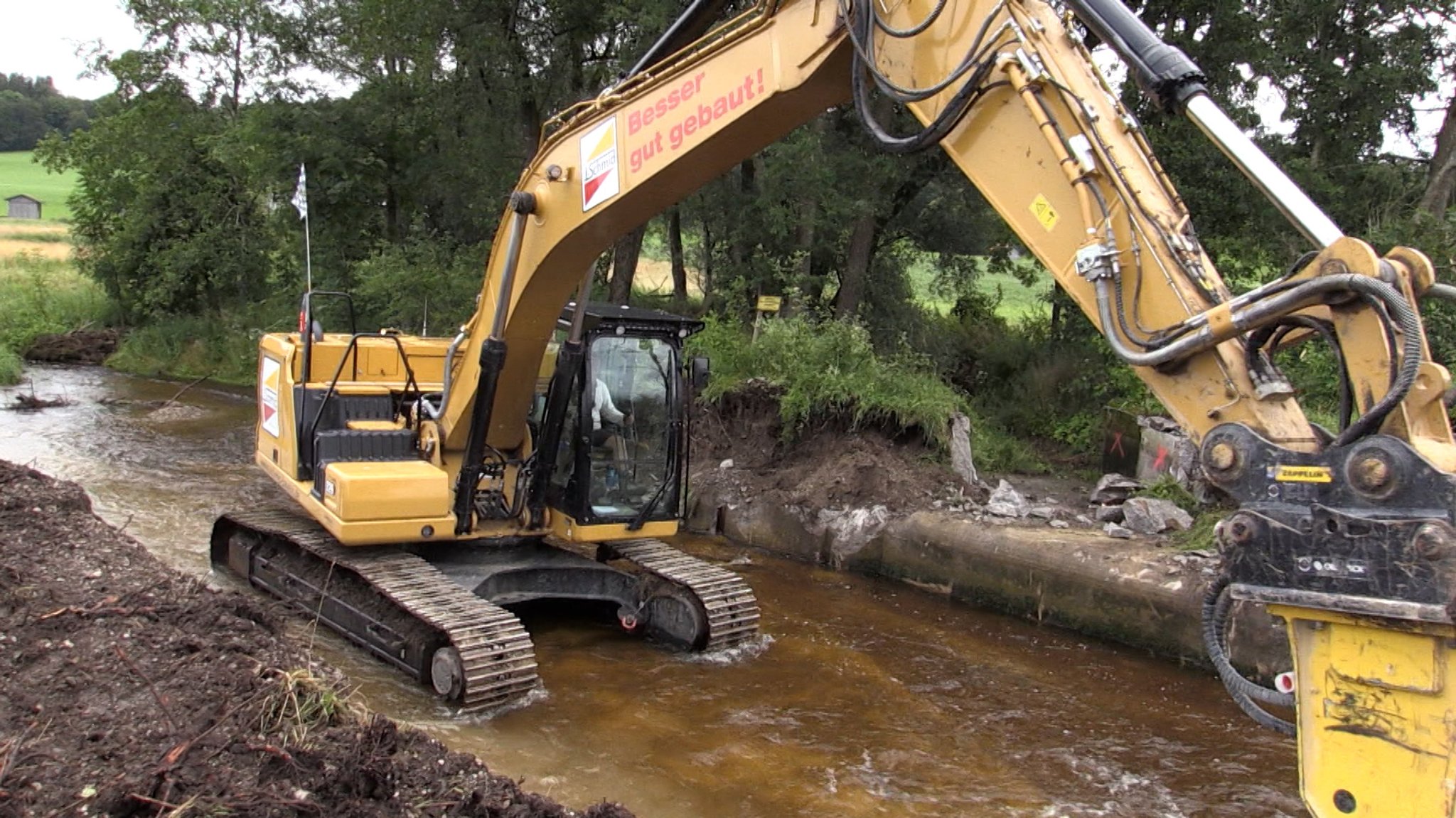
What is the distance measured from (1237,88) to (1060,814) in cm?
955


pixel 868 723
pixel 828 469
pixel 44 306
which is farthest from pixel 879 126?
pixel 44 306

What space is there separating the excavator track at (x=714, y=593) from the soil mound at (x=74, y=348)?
1855 cm

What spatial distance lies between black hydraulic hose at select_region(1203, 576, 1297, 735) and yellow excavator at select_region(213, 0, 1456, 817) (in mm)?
10

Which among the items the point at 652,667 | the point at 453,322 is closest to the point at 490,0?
the point at 453,322

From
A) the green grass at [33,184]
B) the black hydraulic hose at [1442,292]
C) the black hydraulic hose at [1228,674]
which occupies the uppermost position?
the green grass at [33,184]

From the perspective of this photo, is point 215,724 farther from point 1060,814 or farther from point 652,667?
point 1060,814

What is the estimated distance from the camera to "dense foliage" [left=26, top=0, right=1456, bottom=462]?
11484mm

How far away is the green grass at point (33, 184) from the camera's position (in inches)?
1982

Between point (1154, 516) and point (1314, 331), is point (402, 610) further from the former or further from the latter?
point (1154, 516)

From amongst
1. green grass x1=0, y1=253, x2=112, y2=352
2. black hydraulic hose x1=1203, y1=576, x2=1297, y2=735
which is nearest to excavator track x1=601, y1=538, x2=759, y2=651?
black hydraulic hose x1=1203, y1=576, x2=1297, y2=735

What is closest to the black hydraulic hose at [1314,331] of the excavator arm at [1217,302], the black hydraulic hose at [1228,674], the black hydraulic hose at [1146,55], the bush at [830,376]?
the excavator arm at [1217,302]

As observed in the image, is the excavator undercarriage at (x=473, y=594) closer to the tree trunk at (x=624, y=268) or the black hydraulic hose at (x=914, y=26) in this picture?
the black hydraulic hose at (x=914, y=26)

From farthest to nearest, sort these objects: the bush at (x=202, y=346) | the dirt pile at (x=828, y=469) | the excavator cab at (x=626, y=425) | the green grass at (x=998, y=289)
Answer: the bush at (x=202, y=346), the green grass at (x=998, y=289), the dirt pile at (x=828, y=469), the excavator cab at (x=626, y=425)

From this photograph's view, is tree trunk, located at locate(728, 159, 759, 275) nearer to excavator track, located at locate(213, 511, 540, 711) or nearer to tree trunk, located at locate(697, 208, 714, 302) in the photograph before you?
tree trunk, located at locate(697, 208, 714, 302)
